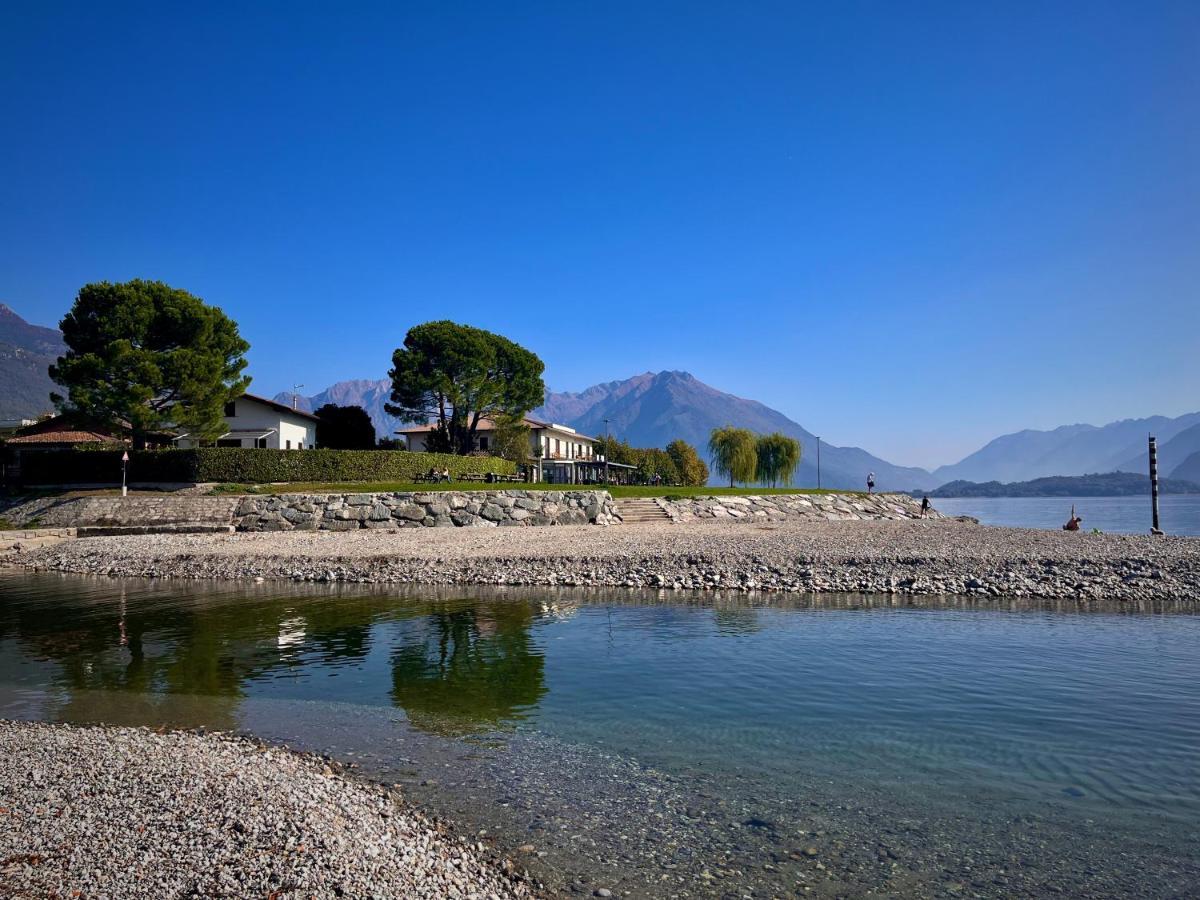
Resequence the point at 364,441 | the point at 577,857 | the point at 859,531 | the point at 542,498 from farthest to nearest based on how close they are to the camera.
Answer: the point at 364,441
the point at 542,498
the point at 859,531
the point at 577,857

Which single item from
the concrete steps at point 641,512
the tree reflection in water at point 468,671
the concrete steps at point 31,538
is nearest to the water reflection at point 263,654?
the tree reflection in water at point 468,671

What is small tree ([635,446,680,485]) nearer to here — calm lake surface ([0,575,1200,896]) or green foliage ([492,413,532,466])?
green foliage ([492,413,532,466])

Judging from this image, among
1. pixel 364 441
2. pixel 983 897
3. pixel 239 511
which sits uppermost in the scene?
pixel 364 441

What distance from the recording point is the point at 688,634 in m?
15.5

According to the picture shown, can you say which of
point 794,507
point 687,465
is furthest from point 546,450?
point 794,507

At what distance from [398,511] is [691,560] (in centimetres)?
1899

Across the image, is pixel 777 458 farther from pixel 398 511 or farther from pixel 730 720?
pixel 730 720

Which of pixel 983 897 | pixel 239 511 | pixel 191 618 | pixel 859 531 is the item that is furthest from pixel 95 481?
pixel 983 897

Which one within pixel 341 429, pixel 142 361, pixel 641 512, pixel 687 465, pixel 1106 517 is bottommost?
pixel 1106 517

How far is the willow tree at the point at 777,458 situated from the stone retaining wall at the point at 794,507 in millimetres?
32525

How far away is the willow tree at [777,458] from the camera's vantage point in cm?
9425

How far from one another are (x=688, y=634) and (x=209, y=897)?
454 inches

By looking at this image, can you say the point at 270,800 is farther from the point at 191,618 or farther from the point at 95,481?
the point at 95,481

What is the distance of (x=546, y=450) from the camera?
8794 centimetres
